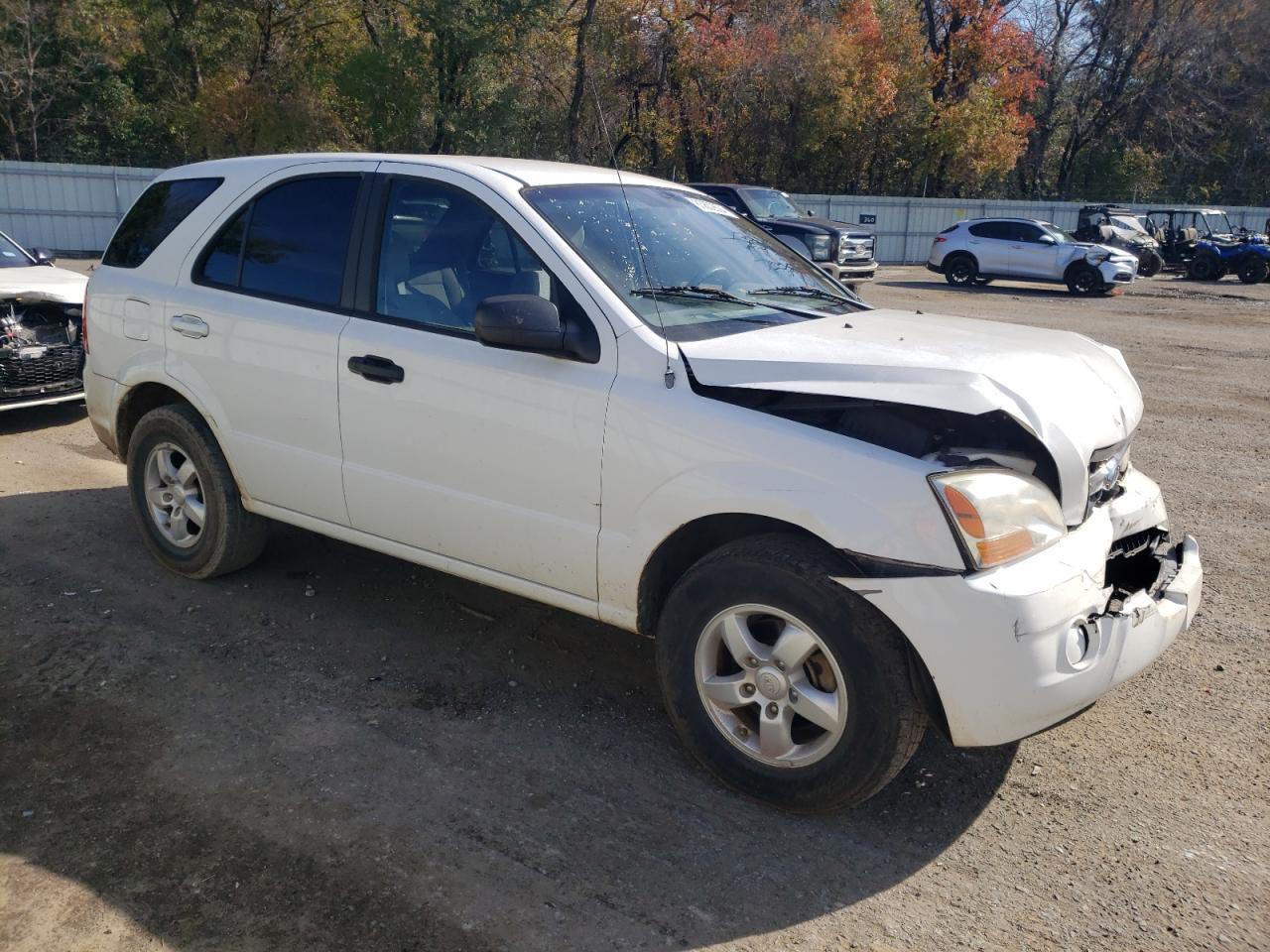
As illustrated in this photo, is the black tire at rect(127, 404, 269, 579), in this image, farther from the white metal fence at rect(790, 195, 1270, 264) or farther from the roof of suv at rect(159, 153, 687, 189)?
the white metal fence at rect(790, 195, 1270, 264)

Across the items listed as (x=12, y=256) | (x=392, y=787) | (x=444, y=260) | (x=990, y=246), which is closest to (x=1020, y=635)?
(x=392, y=787)

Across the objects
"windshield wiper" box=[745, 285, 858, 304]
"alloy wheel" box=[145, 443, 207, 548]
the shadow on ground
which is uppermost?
"windshield wiper" box=[745, 285, 858, 304]

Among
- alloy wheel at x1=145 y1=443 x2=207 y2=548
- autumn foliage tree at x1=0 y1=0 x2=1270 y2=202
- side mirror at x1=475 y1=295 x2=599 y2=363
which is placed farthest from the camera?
autumn foliage tree at x1=0 y1=0 x2=1270 y2=202

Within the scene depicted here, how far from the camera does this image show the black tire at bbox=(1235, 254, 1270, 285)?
27375 mm

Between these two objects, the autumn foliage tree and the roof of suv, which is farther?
the autumn foliage tree

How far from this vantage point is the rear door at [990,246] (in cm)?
2472

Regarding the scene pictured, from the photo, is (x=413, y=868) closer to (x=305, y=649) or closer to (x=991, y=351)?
(x=305, y=649)

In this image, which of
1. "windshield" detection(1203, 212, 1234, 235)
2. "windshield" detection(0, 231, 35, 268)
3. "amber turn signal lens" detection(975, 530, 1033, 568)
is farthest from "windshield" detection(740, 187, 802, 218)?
"amber turn signal lens" detection(975, 530, 1033, 568)

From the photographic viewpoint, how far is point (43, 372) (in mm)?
8117

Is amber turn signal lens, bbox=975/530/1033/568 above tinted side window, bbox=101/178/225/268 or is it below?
below

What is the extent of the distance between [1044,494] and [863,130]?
38.0 meters

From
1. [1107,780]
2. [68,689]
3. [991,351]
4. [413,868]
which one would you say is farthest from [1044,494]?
[68,689]

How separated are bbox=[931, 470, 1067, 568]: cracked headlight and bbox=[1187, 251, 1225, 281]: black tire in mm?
29064

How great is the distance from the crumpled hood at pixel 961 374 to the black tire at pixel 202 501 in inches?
99.7
